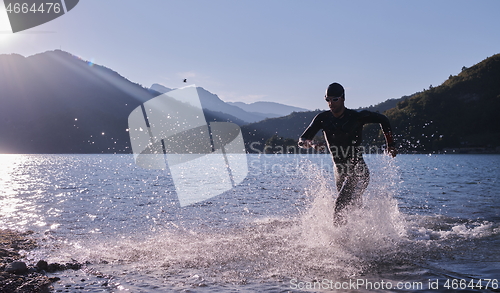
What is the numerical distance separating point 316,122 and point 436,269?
12.5 ft

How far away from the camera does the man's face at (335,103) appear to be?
26.2 ft

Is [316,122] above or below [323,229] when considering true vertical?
above

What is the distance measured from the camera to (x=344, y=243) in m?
8.34

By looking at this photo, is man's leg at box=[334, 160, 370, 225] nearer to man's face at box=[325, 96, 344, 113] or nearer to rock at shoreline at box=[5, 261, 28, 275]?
man's face at box=[325, 96, 344, 113]

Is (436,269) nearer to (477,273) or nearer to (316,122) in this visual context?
(477,273)

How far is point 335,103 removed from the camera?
799 centimetres

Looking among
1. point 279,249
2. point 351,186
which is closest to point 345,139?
point 351,186

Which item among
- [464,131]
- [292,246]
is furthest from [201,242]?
[464,131]

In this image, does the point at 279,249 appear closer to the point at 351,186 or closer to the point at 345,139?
the point at 351,186

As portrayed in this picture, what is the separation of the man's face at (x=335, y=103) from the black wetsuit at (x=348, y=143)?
17 centimetres

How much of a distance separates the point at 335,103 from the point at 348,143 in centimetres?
96

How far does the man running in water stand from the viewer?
805 centimetres

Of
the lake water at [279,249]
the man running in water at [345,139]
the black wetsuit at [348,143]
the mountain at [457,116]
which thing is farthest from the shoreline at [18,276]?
the mountain at [457,116]

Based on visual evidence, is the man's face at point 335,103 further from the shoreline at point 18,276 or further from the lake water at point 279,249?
the shoreline at point 18,276
